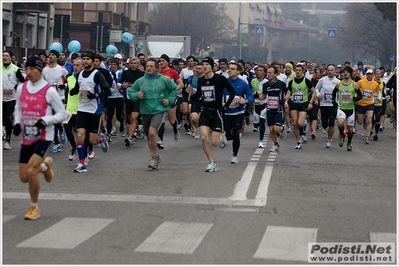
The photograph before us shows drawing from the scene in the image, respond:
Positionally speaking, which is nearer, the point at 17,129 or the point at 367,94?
the point at 17,129

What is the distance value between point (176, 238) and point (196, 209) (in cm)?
199

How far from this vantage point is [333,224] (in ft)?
32.7

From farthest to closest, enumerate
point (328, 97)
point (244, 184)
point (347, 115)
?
point (328, 97) → point (347, 115) → point (244, 184)

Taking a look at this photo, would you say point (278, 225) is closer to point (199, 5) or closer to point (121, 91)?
point (121, 91)

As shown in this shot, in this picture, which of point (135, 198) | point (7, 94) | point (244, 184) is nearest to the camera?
point (135, 198)

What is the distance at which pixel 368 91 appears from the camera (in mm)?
22375

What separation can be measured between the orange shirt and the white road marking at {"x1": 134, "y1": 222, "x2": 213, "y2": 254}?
43.7 feet

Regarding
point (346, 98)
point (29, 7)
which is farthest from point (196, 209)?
point (29, 7)

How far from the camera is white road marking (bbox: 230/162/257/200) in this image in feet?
39.1

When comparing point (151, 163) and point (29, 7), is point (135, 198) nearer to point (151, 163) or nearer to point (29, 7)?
point (151, 163)

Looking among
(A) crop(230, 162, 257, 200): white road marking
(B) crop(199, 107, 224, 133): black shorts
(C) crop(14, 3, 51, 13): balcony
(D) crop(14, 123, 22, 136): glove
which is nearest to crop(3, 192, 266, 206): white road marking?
(A) crop(230, 162, 257, 200): white road marking

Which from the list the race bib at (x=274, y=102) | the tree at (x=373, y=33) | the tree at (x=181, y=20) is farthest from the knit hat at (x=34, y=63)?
the tree at (x=181, y=20)

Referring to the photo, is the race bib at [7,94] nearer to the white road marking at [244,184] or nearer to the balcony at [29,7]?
the white road marking at [244,184]

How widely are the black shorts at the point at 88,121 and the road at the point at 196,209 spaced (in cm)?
64
